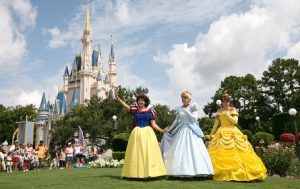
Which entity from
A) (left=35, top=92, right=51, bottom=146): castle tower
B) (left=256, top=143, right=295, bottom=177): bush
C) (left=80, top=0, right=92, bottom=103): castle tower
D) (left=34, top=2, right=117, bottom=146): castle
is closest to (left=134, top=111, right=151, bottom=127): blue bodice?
(left=256, top=143, right=295, bottom=177): bush

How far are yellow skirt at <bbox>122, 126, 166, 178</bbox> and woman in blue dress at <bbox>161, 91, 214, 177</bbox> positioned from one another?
333 millimetres

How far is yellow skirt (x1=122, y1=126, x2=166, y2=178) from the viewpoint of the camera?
803 centimetres

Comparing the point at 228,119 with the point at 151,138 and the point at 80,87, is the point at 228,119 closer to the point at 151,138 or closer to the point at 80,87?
the point at 151,138

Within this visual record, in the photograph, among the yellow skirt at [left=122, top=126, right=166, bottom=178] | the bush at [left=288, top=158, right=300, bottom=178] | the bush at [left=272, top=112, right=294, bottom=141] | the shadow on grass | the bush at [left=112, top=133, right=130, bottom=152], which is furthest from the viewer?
the bush at [left=272, top=112, right=294, bottom=141]

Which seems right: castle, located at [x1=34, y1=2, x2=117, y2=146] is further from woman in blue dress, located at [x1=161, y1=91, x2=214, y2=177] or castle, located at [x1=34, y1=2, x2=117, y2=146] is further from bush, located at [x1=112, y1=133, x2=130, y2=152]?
woman in blue dress, located at [x1=161, y1=91, x2=214, y2=177]

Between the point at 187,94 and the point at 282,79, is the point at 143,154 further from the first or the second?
the point at 282,79

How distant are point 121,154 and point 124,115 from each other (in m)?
28.5

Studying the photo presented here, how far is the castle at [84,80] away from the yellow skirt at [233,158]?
86.8 metres

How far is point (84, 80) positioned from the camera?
99.8 m

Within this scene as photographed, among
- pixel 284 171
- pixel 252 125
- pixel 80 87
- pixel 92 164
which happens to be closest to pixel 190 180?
pixel 284 171

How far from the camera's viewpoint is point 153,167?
317 inches

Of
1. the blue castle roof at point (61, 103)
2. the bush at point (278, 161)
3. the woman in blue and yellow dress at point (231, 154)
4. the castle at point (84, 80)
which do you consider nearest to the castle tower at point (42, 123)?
the castle at point (84, 80)

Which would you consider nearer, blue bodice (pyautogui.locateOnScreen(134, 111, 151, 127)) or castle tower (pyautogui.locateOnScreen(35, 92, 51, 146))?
blue bodice (pyautogui.locateOnScreen(134, 111, 151, 127))

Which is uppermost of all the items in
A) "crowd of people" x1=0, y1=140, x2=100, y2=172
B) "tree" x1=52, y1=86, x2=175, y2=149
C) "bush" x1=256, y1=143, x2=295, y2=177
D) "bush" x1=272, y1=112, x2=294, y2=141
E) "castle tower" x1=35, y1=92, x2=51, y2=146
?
"castle tower" x1=35, y1=92, x2=51, y2=146
